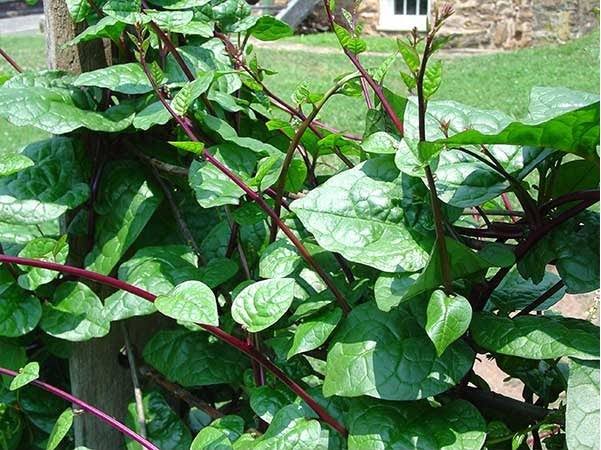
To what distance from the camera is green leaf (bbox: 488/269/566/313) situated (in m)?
1.29

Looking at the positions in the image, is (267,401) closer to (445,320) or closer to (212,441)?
(212,441)

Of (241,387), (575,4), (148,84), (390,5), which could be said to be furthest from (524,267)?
(390,5)

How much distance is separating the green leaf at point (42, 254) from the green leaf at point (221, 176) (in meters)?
0.29

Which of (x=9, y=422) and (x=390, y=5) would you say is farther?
(x=390, y=5)

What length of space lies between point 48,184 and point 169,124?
227 millimetres

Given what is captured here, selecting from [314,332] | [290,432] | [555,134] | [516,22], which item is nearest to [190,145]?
[314,332]

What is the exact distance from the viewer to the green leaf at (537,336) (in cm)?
104

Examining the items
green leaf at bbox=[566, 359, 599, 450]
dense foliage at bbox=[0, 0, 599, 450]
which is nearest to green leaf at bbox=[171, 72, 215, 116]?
dense foliage at bbox=[0, 0, 599, 450]

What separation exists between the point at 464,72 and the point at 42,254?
27.0 ft

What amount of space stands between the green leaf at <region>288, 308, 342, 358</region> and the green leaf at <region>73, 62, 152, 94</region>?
469mm

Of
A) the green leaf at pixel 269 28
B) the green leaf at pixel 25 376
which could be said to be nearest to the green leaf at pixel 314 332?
the green leaf at pixel 25 376

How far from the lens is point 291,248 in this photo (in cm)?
129

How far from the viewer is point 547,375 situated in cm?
136

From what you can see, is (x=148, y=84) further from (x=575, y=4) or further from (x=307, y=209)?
(x=575, y=4)
